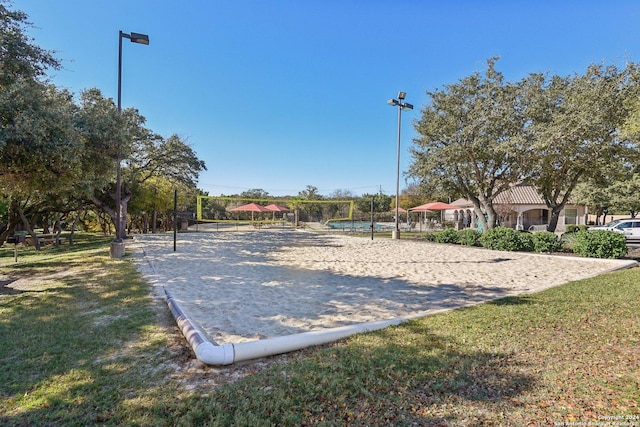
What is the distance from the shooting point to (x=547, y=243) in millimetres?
11711

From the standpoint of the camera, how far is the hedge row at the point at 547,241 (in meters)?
10.2

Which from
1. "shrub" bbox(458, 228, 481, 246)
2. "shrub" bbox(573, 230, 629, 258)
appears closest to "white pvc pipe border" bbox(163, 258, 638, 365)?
"shrub" bbox(573, 230, 629, 258)

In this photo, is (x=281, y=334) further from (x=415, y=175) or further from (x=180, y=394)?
(x=415, y=175)

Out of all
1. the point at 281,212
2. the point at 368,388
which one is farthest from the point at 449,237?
the point at 281,212

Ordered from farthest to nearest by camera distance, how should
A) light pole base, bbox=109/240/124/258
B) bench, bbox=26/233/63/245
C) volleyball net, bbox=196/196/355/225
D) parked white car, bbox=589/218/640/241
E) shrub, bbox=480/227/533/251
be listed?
volleyball net, bbox=196/196/355/225
bench, bbox=26/233/63/245
parked white car, bbox=589/218/640/241
shrub, bbox=480/227/533/251
light pole base, bbox=109/240/124/258

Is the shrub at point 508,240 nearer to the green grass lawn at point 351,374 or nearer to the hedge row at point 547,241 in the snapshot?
the hedge row at point 547,241

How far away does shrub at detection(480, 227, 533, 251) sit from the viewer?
12289 millimetres

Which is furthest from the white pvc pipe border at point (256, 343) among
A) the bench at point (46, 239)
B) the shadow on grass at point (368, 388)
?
the bench at point (46, 239)

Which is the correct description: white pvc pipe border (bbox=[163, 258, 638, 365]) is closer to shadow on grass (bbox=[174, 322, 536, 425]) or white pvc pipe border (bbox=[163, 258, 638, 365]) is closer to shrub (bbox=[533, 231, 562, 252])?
shadow on grass (bbox=[174, 322, 536, 425])

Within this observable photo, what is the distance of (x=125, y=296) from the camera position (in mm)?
5688

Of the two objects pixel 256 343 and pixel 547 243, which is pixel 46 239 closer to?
pixel 256 343

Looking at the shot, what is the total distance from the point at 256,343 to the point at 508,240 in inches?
489

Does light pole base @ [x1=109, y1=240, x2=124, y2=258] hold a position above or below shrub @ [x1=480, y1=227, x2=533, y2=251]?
below

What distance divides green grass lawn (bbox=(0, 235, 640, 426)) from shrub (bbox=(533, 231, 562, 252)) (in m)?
7.93
